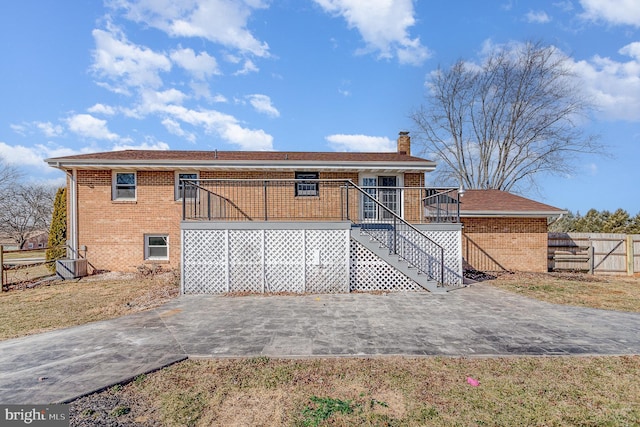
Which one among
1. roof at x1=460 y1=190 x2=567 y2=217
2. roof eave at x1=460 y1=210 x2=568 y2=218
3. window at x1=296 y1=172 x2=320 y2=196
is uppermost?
window at x1=296 y1=172 x2=320 y2=196

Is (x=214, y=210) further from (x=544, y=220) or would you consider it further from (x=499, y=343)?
(x=544, y=220)

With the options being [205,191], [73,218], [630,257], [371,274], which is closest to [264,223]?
[205,191]

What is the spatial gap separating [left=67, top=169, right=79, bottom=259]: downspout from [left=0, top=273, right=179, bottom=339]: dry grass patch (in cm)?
166

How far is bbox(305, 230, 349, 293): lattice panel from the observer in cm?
857

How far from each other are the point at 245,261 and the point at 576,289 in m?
10.0

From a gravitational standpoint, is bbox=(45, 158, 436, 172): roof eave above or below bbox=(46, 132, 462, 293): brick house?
above

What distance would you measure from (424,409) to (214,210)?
8.46 m

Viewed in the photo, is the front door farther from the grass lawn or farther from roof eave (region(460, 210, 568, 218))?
the grass lawn

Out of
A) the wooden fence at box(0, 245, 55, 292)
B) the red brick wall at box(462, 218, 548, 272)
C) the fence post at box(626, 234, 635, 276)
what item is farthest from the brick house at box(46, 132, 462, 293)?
the fence post at box(626, 234, 635, 276)

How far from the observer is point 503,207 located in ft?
41.7

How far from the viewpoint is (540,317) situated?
6.30 m

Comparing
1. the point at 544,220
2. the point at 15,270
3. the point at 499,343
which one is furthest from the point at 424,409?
the point at 15,270

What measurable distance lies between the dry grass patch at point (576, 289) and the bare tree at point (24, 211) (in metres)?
38.4

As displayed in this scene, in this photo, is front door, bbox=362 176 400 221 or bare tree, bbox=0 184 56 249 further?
bare tree, bbox=0 184 56 249
